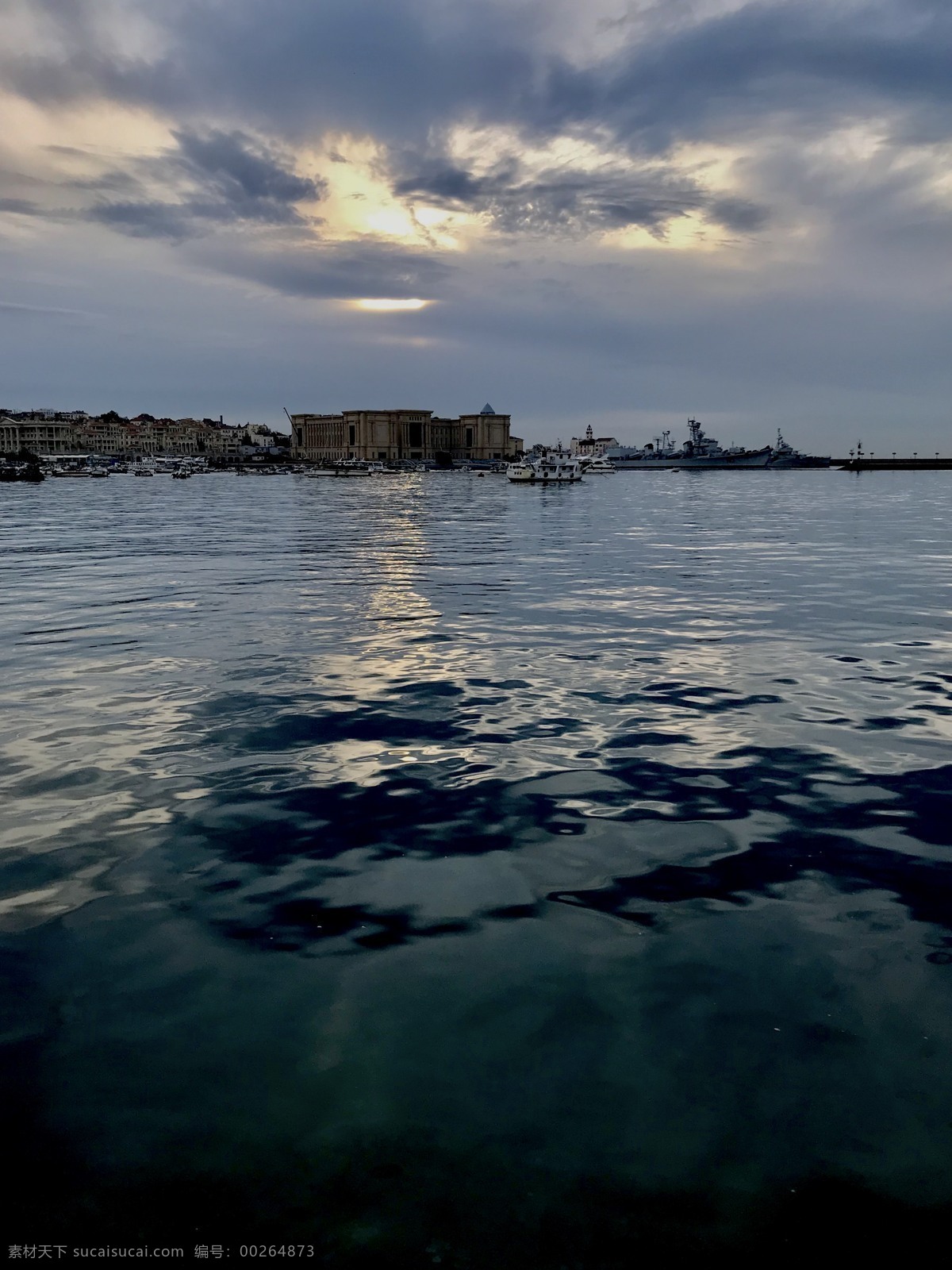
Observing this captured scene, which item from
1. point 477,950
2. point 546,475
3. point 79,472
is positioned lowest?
point 477,950

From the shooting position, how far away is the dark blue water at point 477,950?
13.7ft

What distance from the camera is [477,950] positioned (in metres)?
6.16

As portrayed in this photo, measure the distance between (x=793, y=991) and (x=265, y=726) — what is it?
7.35 m

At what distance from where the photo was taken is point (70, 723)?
37.0ft

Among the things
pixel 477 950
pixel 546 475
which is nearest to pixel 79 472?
pixel 546 475

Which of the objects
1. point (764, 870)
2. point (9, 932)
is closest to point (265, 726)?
point (9, 932)

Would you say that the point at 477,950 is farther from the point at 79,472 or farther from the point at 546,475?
the point at 79,472

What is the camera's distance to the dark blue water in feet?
13.7

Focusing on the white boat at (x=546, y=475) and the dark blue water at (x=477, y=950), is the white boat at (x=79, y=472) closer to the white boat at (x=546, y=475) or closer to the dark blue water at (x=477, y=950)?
the white boat at (x=546, y=475)

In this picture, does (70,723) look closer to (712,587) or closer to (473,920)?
(473,920)

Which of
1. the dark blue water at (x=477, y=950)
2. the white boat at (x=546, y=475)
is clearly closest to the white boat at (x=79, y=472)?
the white boat at (x=546, y=475)

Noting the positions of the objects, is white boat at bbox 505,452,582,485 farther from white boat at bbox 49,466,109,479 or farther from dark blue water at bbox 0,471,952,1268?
dark blue water at bbox 0,471,952,1268

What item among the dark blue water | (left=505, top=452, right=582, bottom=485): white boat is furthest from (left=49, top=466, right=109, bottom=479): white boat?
the dark blue water

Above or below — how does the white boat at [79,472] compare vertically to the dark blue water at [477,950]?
above
